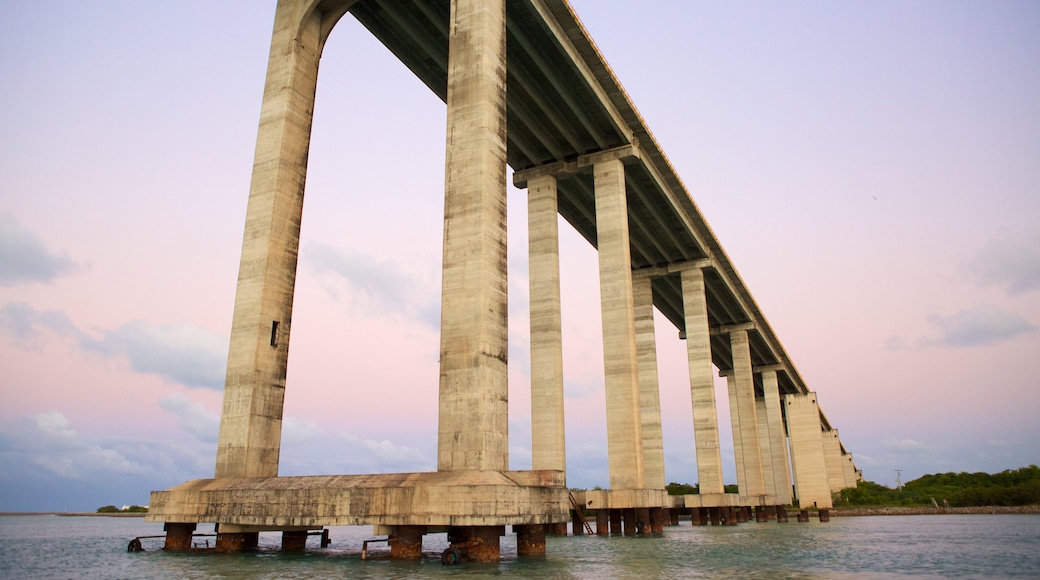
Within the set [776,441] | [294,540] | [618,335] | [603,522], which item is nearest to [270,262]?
[294,540]

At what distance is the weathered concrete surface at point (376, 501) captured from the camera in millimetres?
14586

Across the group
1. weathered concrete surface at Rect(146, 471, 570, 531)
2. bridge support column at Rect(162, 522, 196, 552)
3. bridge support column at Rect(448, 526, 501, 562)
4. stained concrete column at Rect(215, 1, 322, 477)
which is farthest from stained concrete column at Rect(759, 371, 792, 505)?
bridge support column at Rect(162, 522, 196, 552)

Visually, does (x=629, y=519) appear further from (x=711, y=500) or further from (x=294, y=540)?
(x=294, y=540)

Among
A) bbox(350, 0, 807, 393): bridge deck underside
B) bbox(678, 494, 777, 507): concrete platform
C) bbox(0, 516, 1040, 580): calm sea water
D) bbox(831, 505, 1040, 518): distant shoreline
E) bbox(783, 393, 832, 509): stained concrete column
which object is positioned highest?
bbox(350, 0, 807, 393): bridge deck underside

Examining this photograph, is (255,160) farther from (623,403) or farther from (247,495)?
(623,403)

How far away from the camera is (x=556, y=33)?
28594mm

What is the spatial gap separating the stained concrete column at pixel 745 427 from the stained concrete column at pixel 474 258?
155 ft

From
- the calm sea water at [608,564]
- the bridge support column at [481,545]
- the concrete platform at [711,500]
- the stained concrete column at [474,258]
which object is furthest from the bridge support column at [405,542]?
the concrete platform at [711,500]

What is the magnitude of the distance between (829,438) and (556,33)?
10378cm

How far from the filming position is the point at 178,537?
19031mm

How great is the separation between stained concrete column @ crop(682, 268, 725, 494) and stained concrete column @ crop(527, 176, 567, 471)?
17.6m

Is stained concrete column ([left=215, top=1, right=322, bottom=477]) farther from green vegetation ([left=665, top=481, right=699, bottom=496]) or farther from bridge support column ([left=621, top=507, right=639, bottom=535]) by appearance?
green vegetation ([left=665, top=481, right=699, bottom=496])

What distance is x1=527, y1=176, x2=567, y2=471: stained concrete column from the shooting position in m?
32.3

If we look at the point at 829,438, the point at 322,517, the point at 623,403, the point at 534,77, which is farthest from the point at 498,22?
the point at 829,438
